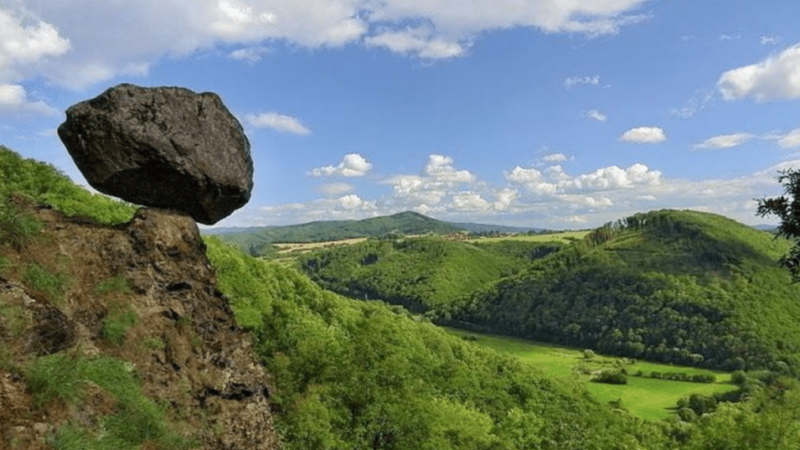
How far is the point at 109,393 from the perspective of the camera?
1758cm

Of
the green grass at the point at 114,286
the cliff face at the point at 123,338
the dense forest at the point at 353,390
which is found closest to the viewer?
the cliff face at the point at 123,338

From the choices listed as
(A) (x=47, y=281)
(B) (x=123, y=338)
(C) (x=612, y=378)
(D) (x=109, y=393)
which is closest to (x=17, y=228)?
(A) (x=47, y=281)

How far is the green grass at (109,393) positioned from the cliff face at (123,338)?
5cm

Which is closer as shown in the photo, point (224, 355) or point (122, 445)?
point (122, 445)

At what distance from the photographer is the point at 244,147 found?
93.1 feet

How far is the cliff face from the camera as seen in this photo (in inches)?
611

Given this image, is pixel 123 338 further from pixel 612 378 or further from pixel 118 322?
pixel 612 378

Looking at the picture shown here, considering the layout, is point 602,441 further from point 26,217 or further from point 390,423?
point 26,217

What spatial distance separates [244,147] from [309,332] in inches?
1432

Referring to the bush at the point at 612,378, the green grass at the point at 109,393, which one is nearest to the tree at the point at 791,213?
the green grass at the point at 109,393

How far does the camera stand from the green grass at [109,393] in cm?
1509

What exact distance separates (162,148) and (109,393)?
11.6m

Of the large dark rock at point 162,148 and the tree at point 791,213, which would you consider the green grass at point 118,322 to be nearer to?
the large dark rock at point 162,148

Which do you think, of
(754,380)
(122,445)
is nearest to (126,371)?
(122,445)
